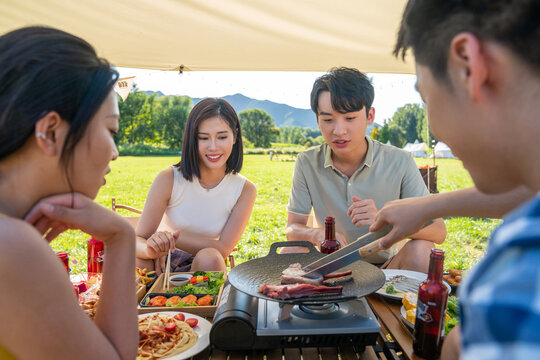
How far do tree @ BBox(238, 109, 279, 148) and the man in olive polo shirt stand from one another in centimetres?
4155

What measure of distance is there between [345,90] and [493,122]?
237cm

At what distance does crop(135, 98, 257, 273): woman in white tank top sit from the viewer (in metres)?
3.18

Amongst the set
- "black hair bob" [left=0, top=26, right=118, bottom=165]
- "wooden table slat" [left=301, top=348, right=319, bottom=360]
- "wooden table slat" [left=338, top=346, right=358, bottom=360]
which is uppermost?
"black hair bob" [left=0, top=26, right=118, bottom=165]

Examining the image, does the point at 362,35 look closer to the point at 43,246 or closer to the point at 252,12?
the point at 252,12

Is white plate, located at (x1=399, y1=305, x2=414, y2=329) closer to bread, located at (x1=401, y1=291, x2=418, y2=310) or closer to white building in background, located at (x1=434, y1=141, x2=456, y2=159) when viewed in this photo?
bread, located at (x1=401, y1=291, x2=418, y2=310)

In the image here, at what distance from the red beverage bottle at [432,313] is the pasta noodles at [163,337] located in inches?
34.1

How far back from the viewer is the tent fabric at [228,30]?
2965mm

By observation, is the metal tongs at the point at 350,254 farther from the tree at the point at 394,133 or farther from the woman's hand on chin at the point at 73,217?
the tree at the point at 394,133

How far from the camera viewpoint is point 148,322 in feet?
5.22

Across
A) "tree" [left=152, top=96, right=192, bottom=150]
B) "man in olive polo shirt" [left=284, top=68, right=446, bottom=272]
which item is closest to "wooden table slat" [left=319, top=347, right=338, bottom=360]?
"man in olive polo shirt" [left=284, top=68, right=446, bottom=272]

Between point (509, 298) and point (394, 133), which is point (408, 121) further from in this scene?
point (509, 298)

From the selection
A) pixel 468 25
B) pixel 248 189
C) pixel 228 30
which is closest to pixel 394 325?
pixel 468 25

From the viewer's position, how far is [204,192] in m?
3.34

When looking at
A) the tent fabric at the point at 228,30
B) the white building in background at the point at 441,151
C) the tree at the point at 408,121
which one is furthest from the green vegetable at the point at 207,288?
the tree at the point at 408,121
